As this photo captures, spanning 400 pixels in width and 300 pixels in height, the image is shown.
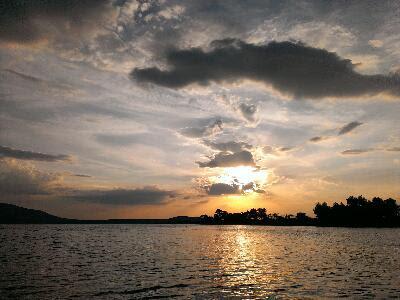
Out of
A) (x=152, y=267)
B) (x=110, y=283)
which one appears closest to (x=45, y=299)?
(x=110, y=283)

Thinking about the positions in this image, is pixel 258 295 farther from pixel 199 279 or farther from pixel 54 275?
pixel 54 275

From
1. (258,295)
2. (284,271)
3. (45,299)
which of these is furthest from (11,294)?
(284,271)

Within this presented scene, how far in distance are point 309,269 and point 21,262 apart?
46.4 metres

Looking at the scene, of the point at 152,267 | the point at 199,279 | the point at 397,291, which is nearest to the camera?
the point at 397,291

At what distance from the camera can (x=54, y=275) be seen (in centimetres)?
4484

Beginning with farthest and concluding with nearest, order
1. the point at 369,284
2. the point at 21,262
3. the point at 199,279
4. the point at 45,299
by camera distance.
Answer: the point at 21,262 → the point at 199,279 → the point at 369,284 → the point at 45,299

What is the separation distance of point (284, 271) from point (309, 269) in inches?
183

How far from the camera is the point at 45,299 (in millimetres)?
31359

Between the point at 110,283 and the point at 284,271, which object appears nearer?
the point at 110,283

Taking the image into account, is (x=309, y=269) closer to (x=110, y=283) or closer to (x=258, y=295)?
(x=258, y=295)

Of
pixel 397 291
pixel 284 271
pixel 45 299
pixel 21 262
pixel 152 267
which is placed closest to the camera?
pixel 45 299

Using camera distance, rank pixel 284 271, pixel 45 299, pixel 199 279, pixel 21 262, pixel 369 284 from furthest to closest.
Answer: pixel 21 262
pixel 284 271
pixel 199 279
pixel 369 284
pixel 45 299

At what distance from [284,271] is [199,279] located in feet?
44.6

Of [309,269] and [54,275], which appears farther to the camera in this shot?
[309,269]
